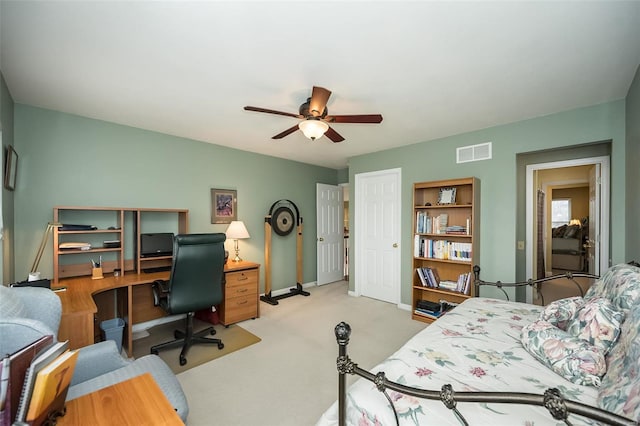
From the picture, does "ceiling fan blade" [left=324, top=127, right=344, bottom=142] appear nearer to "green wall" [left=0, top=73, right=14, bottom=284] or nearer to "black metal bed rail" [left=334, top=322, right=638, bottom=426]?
"black metal bed rail" [left=334, top=322, right=638, bottom=426]

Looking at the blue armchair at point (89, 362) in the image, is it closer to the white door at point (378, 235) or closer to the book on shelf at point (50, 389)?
the book on shelf at point (50, 389)

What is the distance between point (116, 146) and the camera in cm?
323

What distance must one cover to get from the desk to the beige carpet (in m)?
0.17

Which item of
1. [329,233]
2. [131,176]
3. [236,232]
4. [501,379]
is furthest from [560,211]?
[131,176]

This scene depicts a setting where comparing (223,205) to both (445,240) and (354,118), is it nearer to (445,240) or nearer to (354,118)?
(354,118)

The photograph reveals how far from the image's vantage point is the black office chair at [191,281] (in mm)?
2578

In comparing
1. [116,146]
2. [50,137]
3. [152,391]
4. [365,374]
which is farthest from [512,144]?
[50,137]

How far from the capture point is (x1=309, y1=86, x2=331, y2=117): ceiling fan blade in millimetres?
2018

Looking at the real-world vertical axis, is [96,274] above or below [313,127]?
below

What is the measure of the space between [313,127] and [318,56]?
0.62 metres

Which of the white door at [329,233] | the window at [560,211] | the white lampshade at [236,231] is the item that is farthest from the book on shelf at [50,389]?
the window at [560,211]

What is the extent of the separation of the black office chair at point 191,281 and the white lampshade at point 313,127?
1.35 m

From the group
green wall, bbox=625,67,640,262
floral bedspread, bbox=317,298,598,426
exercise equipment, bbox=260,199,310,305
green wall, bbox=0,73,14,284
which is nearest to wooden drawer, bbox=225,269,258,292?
exercise equipment, bbox=260,199,310,305

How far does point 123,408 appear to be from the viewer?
A: 104 cm
